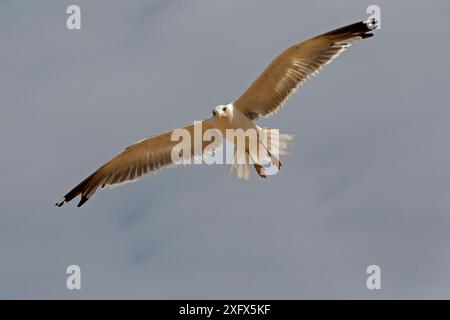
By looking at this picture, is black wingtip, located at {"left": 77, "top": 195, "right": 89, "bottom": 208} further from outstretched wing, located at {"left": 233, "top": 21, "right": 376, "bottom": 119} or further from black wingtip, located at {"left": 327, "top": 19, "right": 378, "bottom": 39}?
black wingtip, located at {"left": 327, "top": 19, "right": 378, "bottom": 39}

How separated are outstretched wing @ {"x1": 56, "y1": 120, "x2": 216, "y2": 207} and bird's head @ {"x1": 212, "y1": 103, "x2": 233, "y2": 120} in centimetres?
89

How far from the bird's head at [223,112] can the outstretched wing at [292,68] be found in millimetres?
470

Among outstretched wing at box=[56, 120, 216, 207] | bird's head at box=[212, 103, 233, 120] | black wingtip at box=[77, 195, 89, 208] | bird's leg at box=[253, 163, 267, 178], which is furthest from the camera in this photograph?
outstretched wing at box=[56, 120, 216, 207]

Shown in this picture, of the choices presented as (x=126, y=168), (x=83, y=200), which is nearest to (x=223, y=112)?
(x=126, y=168)

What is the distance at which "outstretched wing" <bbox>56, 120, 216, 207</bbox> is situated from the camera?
13344mm

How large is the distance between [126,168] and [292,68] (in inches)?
99.2

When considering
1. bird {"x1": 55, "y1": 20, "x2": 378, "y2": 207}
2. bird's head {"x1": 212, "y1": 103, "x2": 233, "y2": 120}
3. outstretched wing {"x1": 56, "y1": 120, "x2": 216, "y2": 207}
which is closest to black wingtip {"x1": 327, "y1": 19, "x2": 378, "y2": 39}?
bird {"x1": 55, "y1": 20, "x2": 378, "y2": 207}

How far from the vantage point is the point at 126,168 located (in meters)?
13.5

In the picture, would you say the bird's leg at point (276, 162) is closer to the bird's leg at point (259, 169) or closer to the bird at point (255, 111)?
the bird at point (255, 111)

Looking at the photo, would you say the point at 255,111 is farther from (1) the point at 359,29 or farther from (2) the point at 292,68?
(1) the point at 359,29

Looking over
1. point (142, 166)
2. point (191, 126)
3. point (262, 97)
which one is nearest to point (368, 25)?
point (262, 97)

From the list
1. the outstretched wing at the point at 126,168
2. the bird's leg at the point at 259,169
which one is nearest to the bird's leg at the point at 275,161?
the bird's leg at the point at 259,169

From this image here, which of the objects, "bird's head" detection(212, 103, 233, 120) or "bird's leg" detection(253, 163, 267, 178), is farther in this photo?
"bird's leg" detection(253, 163, 267, 178)
